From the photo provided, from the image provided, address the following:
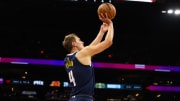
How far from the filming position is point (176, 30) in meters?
13.9

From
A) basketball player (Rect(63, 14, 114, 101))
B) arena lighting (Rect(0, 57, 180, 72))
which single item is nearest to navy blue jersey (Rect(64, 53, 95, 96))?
basketball player (Rect(63, 14, 114, 101))

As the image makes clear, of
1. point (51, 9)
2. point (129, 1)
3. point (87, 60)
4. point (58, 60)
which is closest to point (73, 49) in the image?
point (87, 60)

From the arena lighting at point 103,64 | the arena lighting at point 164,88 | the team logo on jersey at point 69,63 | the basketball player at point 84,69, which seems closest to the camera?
the basketball player at point 84,69

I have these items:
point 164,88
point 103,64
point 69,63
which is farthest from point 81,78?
point 164,88

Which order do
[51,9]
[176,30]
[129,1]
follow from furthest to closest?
[176,30] < [51,9] < [129,1]

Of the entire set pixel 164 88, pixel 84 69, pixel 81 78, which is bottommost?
pixel 164 88

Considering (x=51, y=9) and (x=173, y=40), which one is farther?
(x=173, y=40)

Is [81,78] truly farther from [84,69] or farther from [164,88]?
[164,88]

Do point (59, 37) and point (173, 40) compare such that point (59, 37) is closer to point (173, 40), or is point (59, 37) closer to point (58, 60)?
point (58, 60)

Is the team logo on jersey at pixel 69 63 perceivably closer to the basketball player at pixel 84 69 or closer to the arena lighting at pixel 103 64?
the basketball player at pixel 84 69

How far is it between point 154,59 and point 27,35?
5.00m

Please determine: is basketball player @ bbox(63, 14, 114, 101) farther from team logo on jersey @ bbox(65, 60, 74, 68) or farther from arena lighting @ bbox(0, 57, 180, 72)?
arena lighting @ bbox(0, 57, 180, 72)

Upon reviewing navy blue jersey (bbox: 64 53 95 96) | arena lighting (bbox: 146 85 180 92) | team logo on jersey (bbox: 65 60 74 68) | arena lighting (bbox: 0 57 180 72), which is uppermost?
team logo on jersey (bbox: 65 60 74 68)

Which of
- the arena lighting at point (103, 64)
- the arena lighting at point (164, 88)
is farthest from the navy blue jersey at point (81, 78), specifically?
the arena lighting at point (164, 88)
